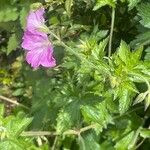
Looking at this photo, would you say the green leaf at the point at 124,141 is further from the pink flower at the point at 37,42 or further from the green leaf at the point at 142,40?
the pink flower at the point at 37,42

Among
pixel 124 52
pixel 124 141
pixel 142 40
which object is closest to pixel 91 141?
pixel 124 141

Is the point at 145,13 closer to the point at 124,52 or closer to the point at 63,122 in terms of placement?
the point at 124,52

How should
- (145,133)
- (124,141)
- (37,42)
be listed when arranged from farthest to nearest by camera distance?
(124,141) → (145,133) → (37,42)

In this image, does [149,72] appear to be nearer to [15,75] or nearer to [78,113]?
[78,113]

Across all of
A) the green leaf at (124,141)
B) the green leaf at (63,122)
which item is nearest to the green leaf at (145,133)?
the green leaf at (124,141)

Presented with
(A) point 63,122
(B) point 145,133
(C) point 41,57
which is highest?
(C) point 41,57

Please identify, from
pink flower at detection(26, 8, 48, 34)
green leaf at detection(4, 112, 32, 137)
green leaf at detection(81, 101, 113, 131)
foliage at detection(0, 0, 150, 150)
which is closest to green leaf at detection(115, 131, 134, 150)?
foliage at detection(0, 0, 150, 150)

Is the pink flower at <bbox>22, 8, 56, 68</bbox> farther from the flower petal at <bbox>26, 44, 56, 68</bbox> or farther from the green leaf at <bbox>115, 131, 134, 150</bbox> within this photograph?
the green leaf at <bbox>115, 131, 134, 150</bbox>
